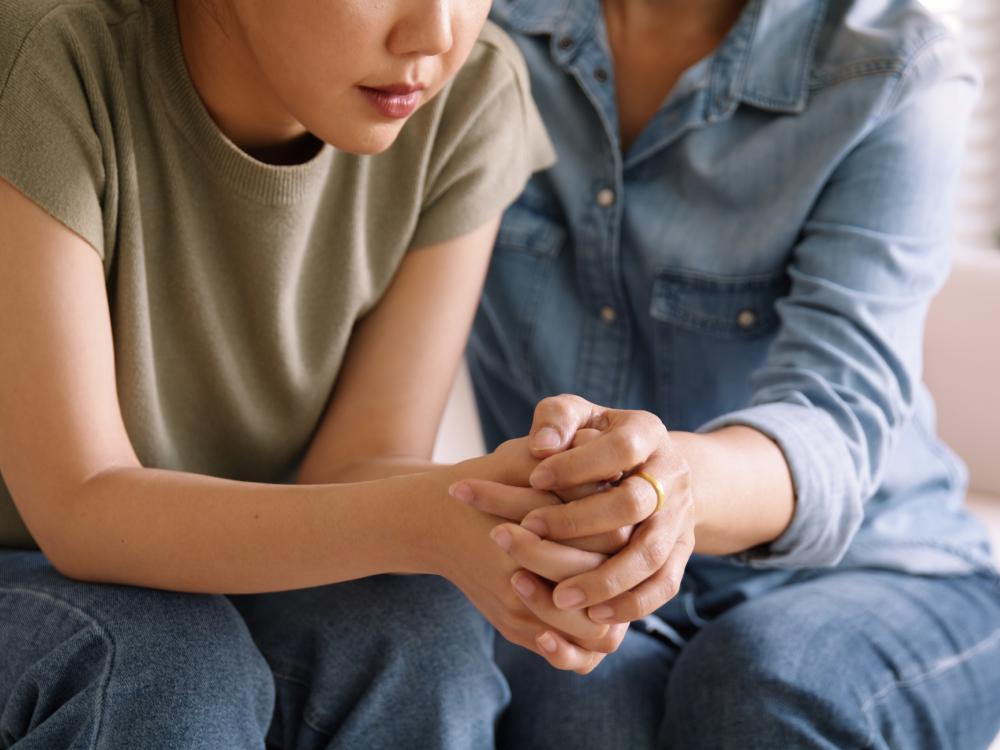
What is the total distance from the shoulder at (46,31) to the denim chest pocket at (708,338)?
617mm

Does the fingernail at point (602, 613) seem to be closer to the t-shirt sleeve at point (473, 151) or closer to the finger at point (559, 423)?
the finger at point (559, 423)

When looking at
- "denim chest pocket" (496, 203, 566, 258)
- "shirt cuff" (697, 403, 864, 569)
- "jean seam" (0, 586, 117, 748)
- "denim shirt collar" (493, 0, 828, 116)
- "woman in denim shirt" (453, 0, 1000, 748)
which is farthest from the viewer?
"denim chest pocket" (496, 203, 566, 258)

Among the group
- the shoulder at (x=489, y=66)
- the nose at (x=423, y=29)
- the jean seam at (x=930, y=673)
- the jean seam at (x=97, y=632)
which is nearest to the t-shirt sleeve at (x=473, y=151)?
the shoulder at (x=489, y=66)

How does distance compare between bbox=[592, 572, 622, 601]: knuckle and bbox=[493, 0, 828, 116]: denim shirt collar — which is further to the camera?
bbox=[493, 0, 828, 116]: denim shirt collar

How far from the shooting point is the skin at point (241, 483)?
35.2 inches

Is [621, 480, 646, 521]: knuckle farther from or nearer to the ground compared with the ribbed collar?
nearer to the ground

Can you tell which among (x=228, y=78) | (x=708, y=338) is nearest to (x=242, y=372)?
(x=228, y=78)

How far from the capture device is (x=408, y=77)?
2.98 feet

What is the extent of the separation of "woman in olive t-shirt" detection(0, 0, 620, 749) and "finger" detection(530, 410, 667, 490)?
0.04m

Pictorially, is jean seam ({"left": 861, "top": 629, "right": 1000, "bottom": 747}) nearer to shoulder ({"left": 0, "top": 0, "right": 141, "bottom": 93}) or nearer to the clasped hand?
the clasped hand

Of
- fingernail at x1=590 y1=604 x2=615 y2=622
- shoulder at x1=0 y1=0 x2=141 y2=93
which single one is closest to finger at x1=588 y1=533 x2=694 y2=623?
fingernail at x1=590 y1=604 x2=615 y2=622

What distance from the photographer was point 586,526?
35.3 inches

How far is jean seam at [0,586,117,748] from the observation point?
85 cm

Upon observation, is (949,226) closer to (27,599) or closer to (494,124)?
(494,124)
